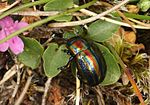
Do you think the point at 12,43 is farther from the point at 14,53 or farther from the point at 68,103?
the point at 68,103

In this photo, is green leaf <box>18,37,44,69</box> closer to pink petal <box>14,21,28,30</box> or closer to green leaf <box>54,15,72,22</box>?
pink petal <box>14,21,28,30</box>

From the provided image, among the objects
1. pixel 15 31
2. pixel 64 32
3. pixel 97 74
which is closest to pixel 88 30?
pixel 64 32

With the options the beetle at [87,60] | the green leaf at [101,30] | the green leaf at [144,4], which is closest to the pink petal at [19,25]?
the beetle at [87,60]

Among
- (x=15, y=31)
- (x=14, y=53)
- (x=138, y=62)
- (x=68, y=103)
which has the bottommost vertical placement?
(x=68, y=103)

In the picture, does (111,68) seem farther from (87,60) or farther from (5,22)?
(5,22)

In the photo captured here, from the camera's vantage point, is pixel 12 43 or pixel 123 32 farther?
pixel 123 32

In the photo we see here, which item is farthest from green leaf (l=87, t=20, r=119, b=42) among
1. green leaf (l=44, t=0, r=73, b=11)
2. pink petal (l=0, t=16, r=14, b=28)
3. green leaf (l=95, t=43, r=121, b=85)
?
pink petal (l=0, t=16, r=14, b=28)
